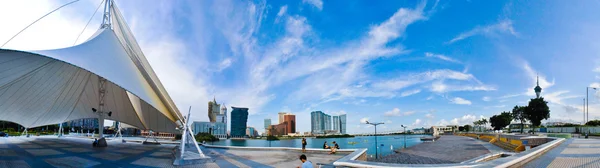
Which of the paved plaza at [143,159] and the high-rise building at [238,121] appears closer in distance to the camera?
the paved plaza at [143,159]

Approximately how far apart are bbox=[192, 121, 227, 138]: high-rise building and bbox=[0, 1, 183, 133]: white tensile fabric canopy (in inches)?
4595

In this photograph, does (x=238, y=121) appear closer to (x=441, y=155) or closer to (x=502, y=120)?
(x=502, y=120)

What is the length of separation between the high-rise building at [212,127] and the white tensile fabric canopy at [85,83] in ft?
383

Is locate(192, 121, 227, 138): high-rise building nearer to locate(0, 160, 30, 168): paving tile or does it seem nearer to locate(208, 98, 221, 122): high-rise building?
locate(208, 98, 221, 122): high-rise building

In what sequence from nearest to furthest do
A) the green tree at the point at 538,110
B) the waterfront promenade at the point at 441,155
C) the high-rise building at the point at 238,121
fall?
1. the waterfront promenade at the point at 441,155
2. the green tree at the point at 538,110
3. the high-rise building at the point at 238,121

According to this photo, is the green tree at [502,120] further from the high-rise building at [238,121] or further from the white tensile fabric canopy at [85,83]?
the high-rise building at [238,121]

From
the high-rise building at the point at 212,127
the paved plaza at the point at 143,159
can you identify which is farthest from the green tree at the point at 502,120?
the high-rise building at the point at 212,127

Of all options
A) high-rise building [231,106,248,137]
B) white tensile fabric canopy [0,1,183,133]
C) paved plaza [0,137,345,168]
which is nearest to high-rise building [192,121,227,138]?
high-rise building [231,106,248,137]

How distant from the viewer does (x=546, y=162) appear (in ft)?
31.4

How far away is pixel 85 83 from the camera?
23.0 m

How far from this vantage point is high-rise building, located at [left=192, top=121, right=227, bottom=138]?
489 feet

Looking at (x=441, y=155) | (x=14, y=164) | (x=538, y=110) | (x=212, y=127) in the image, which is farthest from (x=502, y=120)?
(x=212, y=127)

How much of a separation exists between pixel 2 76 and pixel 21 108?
14622 millimetres

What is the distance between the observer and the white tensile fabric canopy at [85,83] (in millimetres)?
11863
